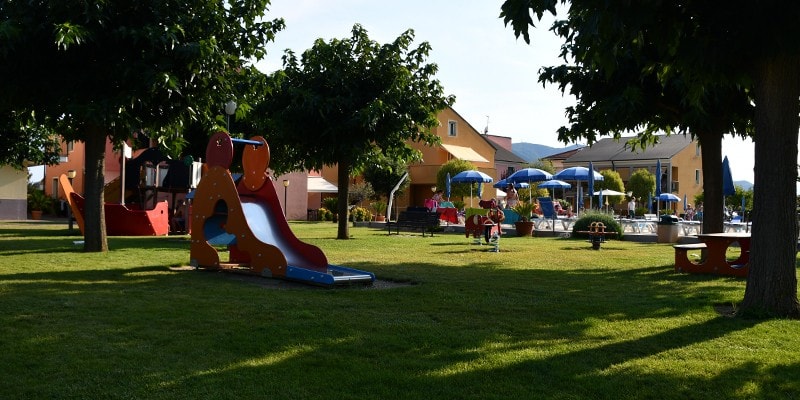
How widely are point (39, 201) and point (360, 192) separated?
18.7 m

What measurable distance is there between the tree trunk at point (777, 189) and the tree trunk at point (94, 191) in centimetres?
1179

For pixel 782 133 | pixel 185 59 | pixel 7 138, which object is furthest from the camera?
pixel 7 138

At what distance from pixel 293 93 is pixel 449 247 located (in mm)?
6169

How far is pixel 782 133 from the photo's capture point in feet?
24.2

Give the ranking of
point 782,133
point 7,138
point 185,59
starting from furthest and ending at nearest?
point 7,138 → point 185,59 → point 782,133

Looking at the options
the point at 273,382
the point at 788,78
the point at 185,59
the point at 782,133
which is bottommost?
the point at 273,382

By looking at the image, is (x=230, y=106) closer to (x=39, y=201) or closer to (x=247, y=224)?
(x=247, y=224)

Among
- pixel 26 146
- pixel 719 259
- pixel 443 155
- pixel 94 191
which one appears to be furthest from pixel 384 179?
pixel 719 259

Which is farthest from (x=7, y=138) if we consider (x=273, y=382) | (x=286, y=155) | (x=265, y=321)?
(x=273, y=382)

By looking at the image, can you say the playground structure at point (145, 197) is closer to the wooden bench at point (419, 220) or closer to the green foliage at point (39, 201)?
the wooden bench at point (419, 220)

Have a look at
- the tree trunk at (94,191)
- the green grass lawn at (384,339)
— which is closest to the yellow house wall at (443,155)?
the tree trunk at (94,191)

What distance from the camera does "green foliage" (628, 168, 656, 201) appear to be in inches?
2265

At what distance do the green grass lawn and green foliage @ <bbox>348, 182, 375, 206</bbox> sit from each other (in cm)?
3490

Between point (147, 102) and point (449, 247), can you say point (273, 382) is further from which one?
point (449, 247)
